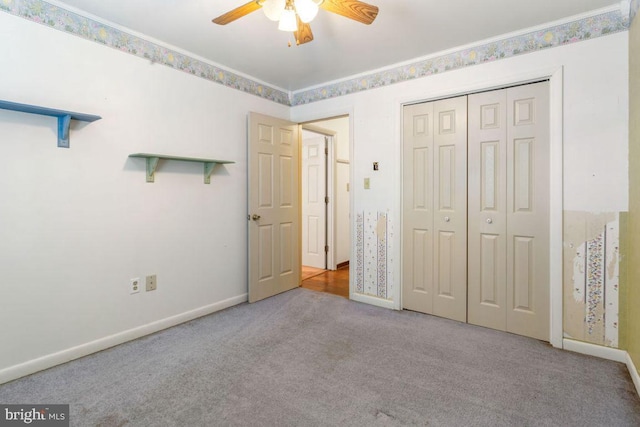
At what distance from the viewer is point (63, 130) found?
210 centimetres

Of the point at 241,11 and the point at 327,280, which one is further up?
the point at 241,11

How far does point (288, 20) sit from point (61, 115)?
1.54m

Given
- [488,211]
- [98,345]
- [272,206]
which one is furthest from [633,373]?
[98,345]

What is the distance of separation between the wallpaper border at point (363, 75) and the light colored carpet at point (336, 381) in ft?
7.22

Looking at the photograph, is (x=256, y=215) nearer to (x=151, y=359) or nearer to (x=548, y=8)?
(x=151, y=359)

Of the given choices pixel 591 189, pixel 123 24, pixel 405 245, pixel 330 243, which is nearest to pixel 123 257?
pixel 123 24

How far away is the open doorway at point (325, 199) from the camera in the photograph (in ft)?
16.0

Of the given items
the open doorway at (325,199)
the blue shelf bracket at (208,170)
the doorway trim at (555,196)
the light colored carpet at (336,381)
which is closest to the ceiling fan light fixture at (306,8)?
the blue shelf bracket at (208,170)

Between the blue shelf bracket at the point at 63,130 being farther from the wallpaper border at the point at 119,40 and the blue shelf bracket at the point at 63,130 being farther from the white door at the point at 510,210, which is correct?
the white door at the point at 510,210

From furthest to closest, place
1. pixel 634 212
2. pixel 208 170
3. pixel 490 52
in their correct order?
pixel 208 170 → pixel 490 52 → pixel 634 212

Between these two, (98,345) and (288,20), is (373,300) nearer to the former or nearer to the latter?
(98,345)

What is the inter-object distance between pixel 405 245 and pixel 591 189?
145 centimetres

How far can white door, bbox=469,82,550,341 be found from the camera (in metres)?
2.46

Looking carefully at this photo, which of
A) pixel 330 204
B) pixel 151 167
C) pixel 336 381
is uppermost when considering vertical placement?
pixel 151 167
